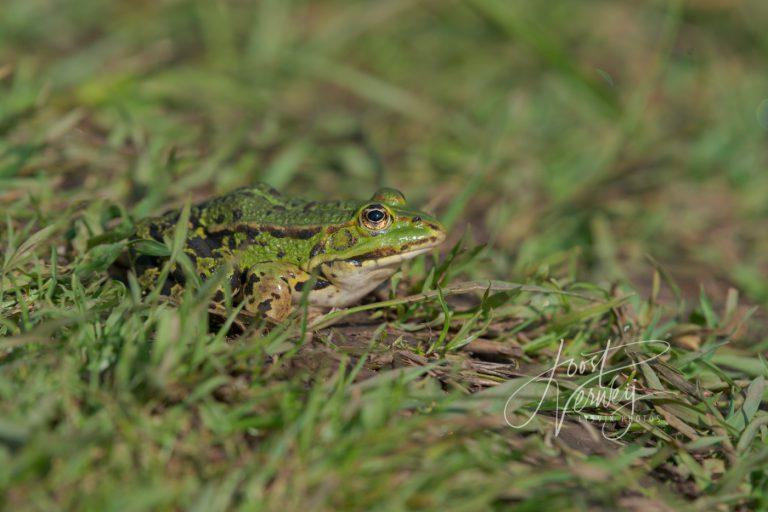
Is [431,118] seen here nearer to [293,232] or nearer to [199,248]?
[293,232]

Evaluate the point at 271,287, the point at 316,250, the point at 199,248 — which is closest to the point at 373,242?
the point at 316,250

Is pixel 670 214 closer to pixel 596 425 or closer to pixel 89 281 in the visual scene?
pixel 596 425

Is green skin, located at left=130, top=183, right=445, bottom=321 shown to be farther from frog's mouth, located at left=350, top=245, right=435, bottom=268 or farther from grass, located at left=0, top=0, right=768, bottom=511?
grass, located at left=0, top=0, right=768, bottom=511

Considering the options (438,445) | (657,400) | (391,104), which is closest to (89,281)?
(438,445)

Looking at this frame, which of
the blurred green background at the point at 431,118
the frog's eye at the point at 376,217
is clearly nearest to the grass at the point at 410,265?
the blurred green background at the point at 431,118

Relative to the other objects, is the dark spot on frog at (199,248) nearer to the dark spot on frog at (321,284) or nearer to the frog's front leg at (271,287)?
the frog's front leg at (271,287)
